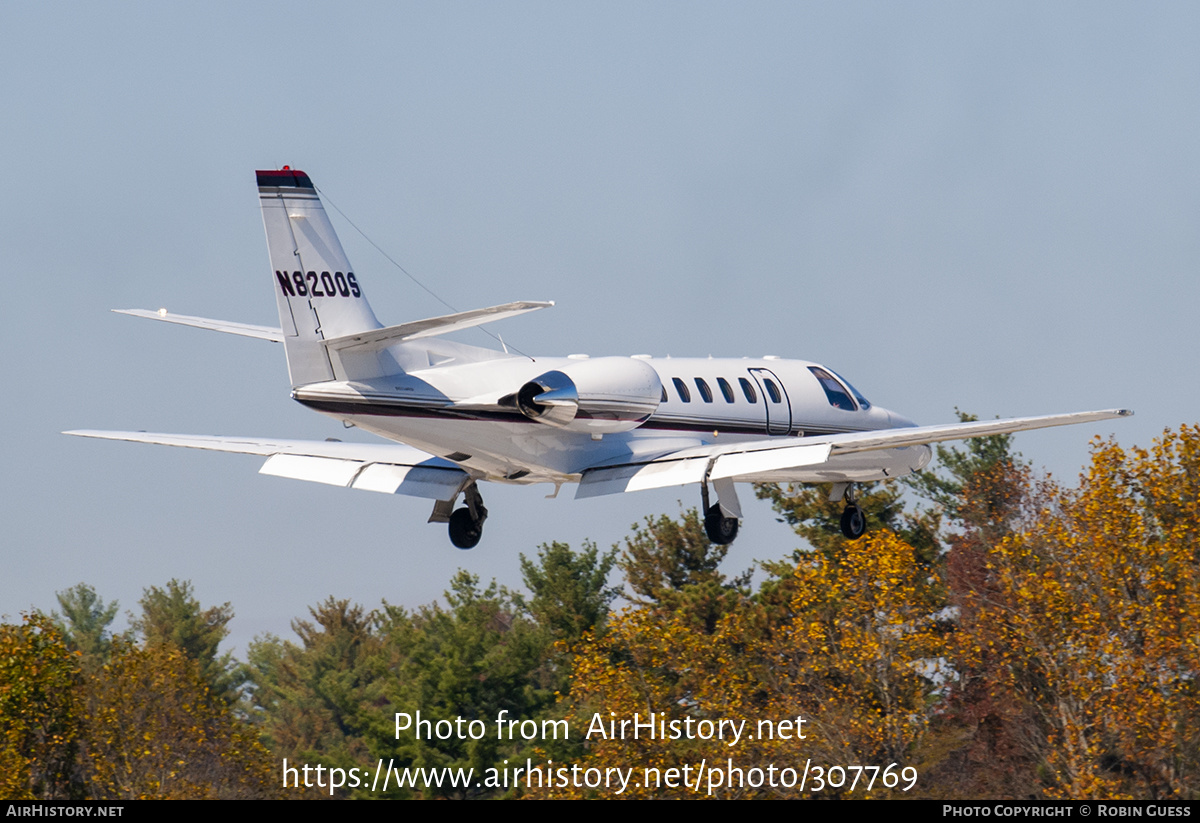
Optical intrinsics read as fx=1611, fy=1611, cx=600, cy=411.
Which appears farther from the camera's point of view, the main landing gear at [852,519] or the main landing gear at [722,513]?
the main landing gear at [852,519]

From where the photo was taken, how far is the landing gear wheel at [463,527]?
2756cm

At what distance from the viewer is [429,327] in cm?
2106

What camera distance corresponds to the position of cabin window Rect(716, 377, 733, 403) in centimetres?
2795

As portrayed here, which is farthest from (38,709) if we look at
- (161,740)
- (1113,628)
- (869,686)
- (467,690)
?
(1113,628)

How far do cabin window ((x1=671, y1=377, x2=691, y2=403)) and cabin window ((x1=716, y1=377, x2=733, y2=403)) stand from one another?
91cm

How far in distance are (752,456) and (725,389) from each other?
11.1 ft

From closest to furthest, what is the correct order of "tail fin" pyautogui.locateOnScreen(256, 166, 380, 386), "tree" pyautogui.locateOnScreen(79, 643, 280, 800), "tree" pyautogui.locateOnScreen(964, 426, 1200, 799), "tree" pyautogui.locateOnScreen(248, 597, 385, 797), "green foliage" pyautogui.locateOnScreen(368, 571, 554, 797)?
1. "tail fin" pyautogui.locateOnScreen(256, 166, 380, 386)
2. "tree" pyautogui.locateOnScreen(964, 426, 1200, 799)
3. "tree" pyautogui.locateOnScreen(79, 643, 280, 800)
4. "green foliage" pyautogui.locateOnScreen(368, 571, 554, 797)
5. "tree" pyautogui.locateOnScreen(248, 597, 385, 797)

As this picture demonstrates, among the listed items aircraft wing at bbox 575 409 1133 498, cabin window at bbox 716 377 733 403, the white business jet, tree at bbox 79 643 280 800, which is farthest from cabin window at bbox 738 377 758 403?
tree at bbox 79 643 280 800

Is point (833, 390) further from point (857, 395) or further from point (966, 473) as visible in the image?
point (966, 473)

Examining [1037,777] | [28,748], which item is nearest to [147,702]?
[28,748]

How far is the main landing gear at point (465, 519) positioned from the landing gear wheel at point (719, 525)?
3.89 metres

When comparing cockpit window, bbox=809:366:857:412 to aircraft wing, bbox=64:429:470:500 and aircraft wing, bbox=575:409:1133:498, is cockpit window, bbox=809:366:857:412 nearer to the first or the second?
aircraft wing, bbox=575:409:1133:498

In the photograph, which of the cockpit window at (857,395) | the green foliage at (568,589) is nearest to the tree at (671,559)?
the green foliage at (568,589)

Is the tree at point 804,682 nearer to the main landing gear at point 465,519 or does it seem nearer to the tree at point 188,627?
the main landing gear at point 465,519
